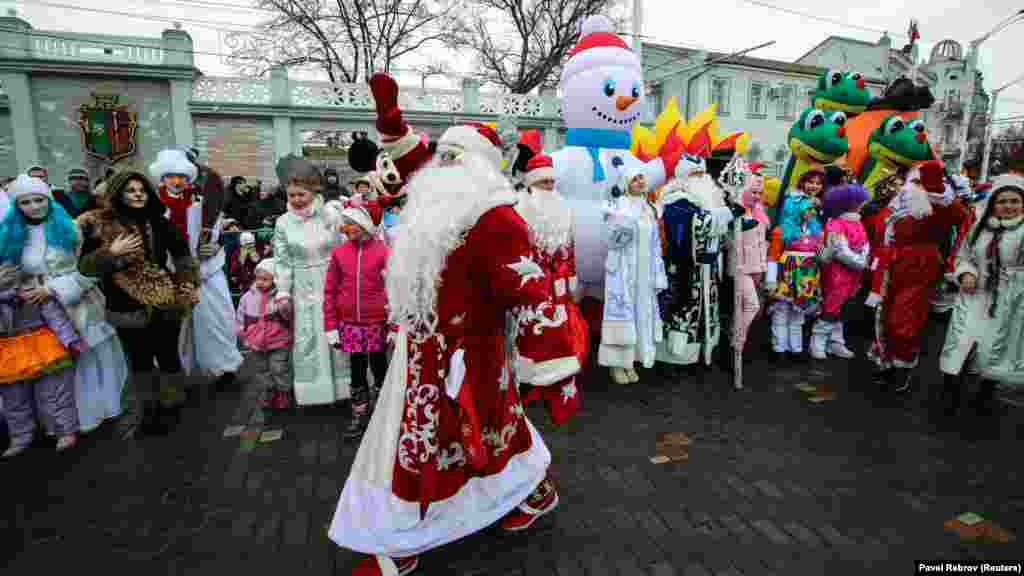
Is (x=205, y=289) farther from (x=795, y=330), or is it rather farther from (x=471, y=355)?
(x=795, y=330)

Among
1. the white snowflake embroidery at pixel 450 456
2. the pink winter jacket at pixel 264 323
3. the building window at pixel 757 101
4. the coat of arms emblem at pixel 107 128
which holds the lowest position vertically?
the white snowflake embroidery at pixel 450 456

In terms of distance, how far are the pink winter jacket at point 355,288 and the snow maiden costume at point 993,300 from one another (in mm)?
4420

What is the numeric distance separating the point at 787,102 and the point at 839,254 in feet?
81.9

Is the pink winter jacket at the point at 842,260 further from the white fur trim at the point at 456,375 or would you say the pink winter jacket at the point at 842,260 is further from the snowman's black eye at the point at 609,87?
the white fur trim at the point at 456,375

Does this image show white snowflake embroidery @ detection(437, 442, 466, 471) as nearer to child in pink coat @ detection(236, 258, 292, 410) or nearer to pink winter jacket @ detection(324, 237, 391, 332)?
pink winter jacket @ detection(324, 237, 391, 332)

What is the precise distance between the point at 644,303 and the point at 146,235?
13.2ft

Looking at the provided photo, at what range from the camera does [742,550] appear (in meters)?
2.56

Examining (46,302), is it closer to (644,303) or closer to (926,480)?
(644,303)

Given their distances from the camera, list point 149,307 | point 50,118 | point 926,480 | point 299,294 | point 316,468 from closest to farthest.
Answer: point 926,480 < point 316,468 < point 149,307 < point 299,294 < point 50,118

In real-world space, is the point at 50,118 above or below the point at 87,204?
above

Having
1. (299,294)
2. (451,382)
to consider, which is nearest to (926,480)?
(451,382)

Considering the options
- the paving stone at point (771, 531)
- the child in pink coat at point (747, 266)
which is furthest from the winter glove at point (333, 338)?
the child in pink coat at point (747, 266)

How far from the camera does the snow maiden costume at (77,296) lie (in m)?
3.52

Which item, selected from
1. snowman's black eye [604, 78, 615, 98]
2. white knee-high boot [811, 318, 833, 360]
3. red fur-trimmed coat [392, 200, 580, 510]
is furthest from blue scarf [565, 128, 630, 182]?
red fur-trimmed coat [392, 200, 580, 510]
